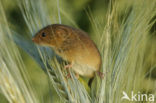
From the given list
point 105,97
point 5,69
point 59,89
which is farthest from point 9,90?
point 105,97

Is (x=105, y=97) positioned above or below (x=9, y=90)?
below

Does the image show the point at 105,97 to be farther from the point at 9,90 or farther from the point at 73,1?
the point at 73,1

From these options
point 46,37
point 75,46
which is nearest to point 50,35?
point 46,37

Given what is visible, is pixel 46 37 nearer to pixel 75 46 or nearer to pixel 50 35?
pixel 50 35

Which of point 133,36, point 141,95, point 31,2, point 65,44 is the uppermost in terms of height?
point 31,2

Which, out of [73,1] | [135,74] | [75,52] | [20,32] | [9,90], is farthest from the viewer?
[73,1]

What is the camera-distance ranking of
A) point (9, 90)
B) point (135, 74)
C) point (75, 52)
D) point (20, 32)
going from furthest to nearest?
point (75, 52) < point (20, 32) < point (135, 74) < point (9, 90)

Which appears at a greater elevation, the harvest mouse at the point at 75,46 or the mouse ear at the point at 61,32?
the mouse ear at the point at 61,32

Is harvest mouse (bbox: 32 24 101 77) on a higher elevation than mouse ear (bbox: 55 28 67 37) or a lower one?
lower
